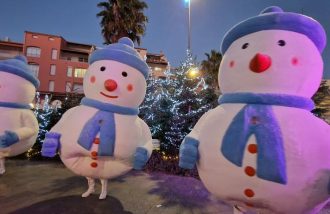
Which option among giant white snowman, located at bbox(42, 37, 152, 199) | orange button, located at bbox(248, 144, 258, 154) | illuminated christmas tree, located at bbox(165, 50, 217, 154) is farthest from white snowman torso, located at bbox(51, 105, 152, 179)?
illuminated christmas tree, located at bbox(165, 50, 217, 154)

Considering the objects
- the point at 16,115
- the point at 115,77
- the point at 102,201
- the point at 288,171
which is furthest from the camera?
the point at 16,115

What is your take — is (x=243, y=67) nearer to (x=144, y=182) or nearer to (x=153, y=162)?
(x=144, y=182)

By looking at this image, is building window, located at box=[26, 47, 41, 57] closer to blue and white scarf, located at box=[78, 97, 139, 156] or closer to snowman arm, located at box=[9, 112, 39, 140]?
snowman arm, located at box=[9, 112, 39, 140]

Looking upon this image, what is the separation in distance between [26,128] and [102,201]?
8.21 ft

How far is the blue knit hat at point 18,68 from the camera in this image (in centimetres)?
630

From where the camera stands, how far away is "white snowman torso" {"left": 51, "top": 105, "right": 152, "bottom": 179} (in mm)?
4590

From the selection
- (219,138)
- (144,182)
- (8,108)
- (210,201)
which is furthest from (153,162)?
(219,138)

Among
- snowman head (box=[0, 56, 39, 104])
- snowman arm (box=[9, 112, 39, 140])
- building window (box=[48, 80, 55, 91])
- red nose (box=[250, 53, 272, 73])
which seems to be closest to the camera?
red nose (box=[250, 53, 272, 73])

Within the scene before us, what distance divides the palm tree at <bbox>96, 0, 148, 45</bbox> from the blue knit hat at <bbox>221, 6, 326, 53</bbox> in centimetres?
1436

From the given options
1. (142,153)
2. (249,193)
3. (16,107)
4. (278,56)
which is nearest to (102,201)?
(142,153)

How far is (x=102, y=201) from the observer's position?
5375mm

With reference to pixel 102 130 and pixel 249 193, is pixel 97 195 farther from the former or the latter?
pixel 249 193

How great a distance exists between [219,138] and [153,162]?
265 inches

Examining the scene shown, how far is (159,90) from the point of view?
37.7ft
